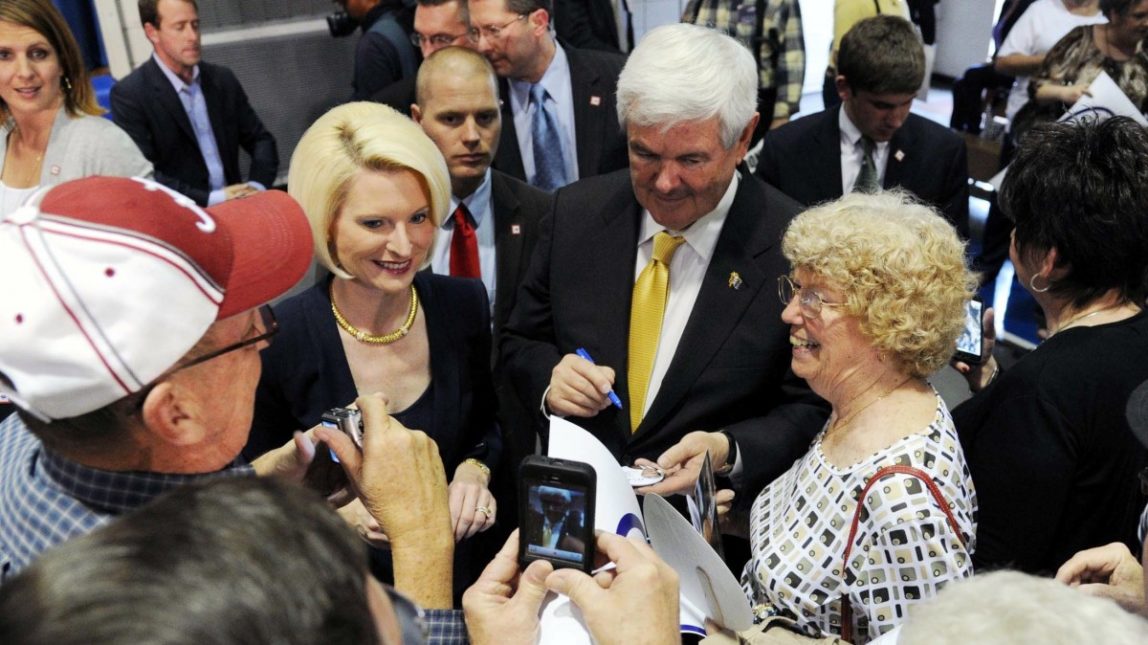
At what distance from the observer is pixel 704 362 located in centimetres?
246

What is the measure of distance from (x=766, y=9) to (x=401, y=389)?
14.0ft

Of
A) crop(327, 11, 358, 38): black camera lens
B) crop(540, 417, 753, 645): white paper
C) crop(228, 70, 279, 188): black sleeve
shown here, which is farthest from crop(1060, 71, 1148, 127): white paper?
crop(327, 11, 358, 38): black camera lens

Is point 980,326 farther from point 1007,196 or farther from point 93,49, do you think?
point 93,49

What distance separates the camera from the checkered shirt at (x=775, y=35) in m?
5.84

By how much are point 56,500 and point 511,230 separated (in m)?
2.23

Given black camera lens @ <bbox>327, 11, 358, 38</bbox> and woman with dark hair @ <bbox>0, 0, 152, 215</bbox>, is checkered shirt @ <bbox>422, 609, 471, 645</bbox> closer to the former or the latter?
woman with dark hair @ <bbox>0, 0, 152, 215</bbox>

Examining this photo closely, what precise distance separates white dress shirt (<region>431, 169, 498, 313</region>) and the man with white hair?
76 centimetres

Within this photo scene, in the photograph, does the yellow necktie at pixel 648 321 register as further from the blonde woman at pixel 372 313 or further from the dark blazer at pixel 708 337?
the blonde woman at pixel 372 313

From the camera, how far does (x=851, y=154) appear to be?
4320mm

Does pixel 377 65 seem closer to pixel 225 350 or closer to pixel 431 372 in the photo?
pixel 431 372

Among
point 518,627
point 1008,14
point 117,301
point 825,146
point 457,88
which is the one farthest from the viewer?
point 1008,14

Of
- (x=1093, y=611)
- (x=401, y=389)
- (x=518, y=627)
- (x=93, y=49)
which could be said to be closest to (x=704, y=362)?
(x=401, y=389)

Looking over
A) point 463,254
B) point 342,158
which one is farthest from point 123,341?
point 463,254

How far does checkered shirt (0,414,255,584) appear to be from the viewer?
1.24 meters
